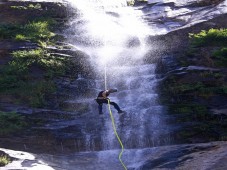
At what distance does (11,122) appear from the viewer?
15742mm

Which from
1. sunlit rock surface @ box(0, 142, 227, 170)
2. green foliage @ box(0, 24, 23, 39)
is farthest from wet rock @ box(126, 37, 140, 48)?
sunlit rock surface @ box(0, 142, 227, 170)

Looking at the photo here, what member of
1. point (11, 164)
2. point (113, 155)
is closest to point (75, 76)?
point (113, 155)

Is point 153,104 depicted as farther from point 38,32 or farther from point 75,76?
point 38,32

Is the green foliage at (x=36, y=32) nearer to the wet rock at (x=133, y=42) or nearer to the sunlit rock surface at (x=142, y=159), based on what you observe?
the wet rock at (x=133, y=42)

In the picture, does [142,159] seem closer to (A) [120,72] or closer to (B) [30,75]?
(A) [120,72]

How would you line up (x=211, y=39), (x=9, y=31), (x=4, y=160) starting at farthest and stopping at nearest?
(x=9, y=31) → (x=211, y=39) → (x=4, y=160)

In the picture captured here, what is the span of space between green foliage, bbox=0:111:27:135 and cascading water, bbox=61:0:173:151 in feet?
8.99

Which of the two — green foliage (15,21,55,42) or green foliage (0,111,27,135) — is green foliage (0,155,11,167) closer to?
green foliage (0,111,27,135)

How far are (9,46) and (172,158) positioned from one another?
1232cm

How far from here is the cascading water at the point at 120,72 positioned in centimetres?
1567

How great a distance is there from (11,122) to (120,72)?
7155mm

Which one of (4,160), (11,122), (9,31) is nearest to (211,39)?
(9,31)

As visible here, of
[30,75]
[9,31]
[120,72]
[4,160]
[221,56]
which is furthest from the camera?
[9,31]

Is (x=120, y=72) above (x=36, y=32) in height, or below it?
below
